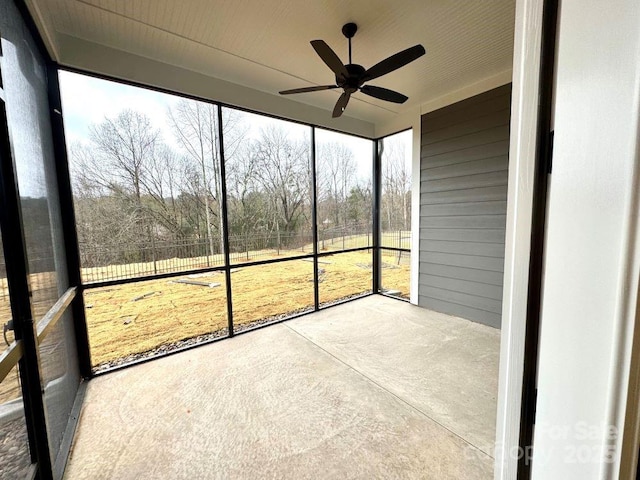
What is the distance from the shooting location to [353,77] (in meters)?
2.29

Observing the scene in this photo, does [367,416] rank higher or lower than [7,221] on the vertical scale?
lower

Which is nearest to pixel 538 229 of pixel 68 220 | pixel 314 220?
pixel 68 220

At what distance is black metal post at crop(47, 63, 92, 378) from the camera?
227 cm

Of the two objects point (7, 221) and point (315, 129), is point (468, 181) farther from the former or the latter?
point (7, 221)

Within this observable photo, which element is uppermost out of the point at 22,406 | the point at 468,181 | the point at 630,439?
→ the point at 468,181

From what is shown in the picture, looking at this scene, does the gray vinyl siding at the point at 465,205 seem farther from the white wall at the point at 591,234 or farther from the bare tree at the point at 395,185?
the white wall at the point at 591,234

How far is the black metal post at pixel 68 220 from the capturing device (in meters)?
→ 2.27

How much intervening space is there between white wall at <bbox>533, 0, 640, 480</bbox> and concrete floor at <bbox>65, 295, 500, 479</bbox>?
1362 mm

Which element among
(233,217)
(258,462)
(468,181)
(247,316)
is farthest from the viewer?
(247,316)

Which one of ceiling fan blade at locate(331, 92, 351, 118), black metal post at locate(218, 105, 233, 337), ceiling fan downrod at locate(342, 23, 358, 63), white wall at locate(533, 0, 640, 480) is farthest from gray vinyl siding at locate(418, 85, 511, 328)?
white wall at locate(533, 0, 640, 480)

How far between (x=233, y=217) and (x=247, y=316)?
146cm

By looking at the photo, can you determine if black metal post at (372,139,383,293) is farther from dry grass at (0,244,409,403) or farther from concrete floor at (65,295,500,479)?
concrete floor at (65,295,500,479)

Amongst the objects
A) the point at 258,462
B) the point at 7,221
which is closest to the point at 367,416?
the point at 258,462

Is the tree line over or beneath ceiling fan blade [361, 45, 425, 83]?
beneath
